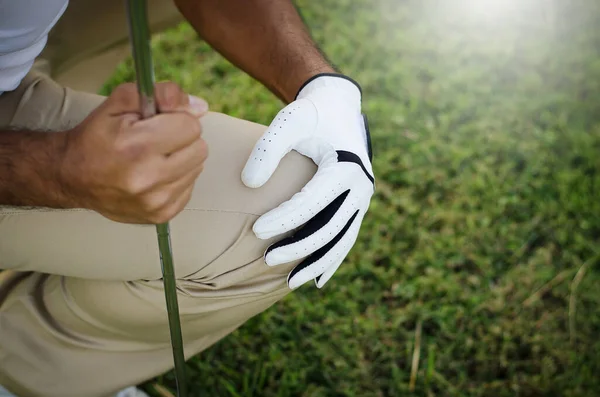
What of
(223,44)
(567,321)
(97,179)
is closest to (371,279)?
(567,321)

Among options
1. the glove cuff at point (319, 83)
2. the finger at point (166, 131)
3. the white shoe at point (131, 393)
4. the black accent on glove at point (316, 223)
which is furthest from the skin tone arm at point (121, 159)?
the white shoe at point (131, 393)

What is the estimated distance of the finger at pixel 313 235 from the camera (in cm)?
108

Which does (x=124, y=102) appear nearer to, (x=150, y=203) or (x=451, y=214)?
(x=150, y=203)

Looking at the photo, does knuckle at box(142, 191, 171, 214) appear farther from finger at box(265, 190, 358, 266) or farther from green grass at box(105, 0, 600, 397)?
green grass at box(105, 0, 600, 397)

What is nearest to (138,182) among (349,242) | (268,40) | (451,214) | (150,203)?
(150,203)

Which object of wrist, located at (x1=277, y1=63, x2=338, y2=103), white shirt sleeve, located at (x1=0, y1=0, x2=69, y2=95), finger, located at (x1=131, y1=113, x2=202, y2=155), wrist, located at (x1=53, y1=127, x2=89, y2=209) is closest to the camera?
finger, located at (x1=131, y1=113, x2=202, y2=155)

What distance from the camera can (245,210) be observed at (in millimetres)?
1103

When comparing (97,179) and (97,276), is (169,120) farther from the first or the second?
(97,276)

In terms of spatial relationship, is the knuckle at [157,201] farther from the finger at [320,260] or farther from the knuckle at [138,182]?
the finger at [320,260]

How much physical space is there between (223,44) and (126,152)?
0.64 m

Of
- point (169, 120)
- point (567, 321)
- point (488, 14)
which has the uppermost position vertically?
point (169, 120)

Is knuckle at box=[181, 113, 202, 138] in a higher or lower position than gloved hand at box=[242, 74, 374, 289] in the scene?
higher

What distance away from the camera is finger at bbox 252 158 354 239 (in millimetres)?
1059

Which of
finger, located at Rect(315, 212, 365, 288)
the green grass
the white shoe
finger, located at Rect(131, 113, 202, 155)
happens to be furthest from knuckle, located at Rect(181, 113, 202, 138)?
the green grass
